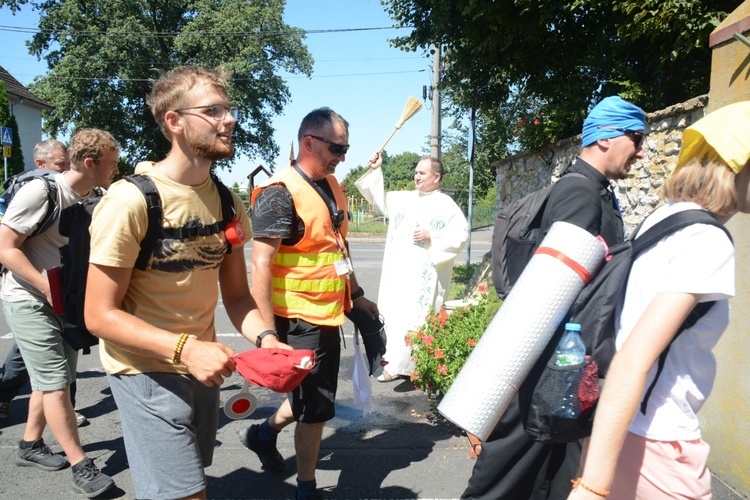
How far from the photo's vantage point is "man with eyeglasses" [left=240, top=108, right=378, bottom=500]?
301 centimetres

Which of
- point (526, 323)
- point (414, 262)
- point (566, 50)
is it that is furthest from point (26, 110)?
point (526, 323)

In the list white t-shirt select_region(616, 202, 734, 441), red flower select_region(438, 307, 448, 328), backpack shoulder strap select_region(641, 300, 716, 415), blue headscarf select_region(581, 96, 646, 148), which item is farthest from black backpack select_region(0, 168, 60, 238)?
backpack shoulder strap select_region(641, 300, 716, 415)

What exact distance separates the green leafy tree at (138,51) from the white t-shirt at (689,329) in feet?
104

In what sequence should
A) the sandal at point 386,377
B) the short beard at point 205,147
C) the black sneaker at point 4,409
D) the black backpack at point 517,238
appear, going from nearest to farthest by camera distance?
the short beard at point 205,147 < the black backpack at point 517,238 < the black sneaker at point 4,409 < the sandal at point 386,377

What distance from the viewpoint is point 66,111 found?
107 ft

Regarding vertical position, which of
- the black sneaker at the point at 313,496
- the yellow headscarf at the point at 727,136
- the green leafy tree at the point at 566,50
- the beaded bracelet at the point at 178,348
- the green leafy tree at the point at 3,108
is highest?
the green leafy tree at the point at 3,108

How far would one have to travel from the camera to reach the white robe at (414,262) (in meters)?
5.63

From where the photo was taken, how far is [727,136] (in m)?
1.59

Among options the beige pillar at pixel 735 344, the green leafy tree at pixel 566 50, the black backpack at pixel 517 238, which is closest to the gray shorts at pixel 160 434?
the black backpack at pixel 517 238

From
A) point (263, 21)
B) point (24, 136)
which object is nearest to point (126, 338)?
point (263, 21)

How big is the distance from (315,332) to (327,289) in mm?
226

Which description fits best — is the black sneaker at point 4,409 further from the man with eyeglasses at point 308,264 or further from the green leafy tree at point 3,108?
the green leafy tree at point 3,108

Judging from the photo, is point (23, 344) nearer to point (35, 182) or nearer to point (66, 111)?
point (35, 182)

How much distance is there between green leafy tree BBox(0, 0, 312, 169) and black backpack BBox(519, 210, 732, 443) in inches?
1243
